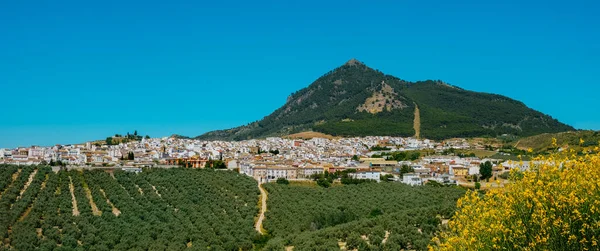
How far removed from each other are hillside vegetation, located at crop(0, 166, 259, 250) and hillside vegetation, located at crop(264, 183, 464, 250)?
304cm

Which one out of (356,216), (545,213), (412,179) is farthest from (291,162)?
(545,213)

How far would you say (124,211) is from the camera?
44.1m

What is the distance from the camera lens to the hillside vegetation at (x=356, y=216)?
2900 cm

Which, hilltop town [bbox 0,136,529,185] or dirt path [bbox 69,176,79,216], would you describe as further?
hilltop town [bbox 0,136,529,185]

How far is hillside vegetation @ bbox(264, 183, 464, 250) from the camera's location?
2900 cm

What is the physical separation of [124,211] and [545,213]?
1513 inches

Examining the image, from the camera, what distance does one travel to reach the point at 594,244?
10.5 m

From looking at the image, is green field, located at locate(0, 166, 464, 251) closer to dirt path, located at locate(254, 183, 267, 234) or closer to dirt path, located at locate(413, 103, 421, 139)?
dirt path, located at locate(254, 183, 267, 234)

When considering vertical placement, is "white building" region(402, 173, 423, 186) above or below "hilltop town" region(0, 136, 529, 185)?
below

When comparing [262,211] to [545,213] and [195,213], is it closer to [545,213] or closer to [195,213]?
[195,213]

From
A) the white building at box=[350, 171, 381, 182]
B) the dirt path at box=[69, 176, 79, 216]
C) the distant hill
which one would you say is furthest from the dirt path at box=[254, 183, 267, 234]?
the distant hill

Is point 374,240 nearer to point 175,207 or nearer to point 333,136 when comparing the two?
point 175,207

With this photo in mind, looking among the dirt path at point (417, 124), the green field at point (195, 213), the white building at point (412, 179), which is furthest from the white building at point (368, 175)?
the dirt path at point (417, 124)

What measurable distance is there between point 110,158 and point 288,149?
1896 inches
